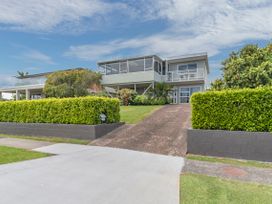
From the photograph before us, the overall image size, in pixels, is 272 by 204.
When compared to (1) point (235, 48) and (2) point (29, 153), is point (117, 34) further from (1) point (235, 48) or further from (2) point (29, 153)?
(2) point (29, 153)

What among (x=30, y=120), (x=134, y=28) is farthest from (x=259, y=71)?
(x=30, y=120)

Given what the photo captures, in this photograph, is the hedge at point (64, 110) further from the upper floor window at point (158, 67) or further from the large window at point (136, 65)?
the upper floor window at point (158, 67)

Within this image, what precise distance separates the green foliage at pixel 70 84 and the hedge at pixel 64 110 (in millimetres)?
10906

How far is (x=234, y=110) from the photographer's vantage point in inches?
293

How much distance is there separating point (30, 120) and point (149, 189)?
974cm

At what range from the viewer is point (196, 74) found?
24172 mm

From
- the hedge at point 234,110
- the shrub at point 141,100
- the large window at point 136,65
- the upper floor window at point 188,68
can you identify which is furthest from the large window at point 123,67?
the hedge at point 234,110

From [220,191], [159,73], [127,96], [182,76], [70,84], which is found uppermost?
[159,73]

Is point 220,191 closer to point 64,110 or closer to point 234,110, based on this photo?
point 234,110

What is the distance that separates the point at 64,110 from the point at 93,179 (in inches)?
265

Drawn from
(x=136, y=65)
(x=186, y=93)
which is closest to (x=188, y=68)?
(x=186, y=93)

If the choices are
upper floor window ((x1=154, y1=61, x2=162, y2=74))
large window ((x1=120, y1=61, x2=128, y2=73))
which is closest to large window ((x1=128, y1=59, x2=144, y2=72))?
large window ((x1=120, y1=61, x2=128, y2=73))

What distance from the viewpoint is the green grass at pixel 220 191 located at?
3803mm

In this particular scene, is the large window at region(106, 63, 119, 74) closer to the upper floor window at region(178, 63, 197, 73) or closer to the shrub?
the shrub
